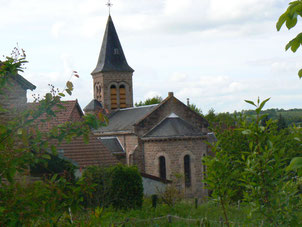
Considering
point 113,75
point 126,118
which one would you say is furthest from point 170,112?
point 113,75

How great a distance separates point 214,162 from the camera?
4.88 metres

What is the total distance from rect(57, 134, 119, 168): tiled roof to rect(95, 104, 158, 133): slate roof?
32.8ft

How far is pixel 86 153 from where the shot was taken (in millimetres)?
22672

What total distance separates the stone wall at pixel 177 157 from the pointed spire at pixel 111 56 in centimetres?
1527

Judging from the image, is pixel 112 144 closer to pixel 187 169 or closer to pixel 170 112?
pixel 170 112

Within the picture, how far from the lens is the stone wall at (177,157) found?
101 feet

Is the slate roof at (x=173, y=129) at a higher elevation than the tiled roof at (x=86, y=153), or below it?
higher

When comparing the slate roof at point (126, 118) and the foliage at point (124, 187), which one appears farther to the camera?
the slate roof at point (126, 118)

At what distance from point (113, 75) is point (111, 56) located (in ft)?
7.00

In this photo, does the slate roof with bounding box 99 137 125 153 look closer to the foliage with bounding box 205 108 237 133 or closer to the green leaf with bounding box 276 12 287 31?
the foliage with bounding box 205 108 237 133

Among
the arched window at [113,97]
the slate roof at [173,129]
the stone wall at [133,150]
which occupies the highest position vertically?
the arched window at [113,97]

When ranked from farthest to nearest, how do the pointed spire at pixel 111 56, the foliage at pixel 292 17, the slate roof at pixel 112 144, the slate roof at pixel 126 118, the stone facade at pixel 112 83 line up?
the pointed spire at pixel 111 56 < the stone facade at pixel 112 83 < the slate roof at pixel 126 118 < the slate roof at pixel 112 144 < the foliage at pixel 292 17

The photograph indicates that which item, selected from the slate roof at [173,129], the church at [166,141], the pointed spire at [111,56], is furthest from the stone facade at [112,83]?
the slate roof at [173,129]

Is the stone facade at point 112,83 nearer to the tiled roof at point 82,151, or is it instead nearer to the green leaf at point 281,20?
the tiled roof at point 82,151
